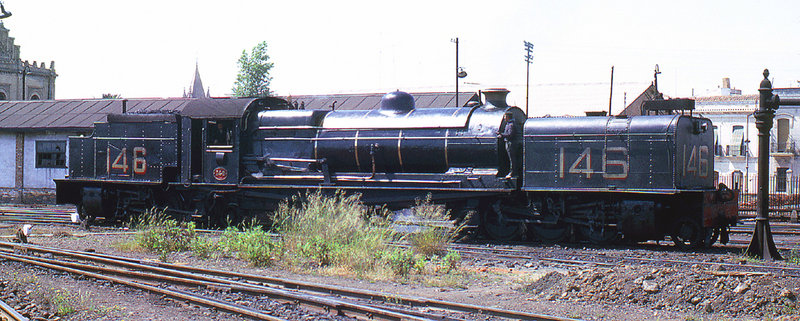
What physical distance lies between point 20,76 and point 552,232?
61175 millimetres

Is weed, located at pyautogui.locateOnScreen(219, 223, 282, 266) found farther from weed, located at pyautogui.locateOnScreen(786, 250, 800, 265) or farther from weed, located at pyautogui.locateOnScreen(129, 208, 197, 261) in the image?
weed, located at pyautogui.locateOnScreen(786, 250, 800, 265)

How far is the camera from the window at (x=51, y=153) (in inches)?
1195

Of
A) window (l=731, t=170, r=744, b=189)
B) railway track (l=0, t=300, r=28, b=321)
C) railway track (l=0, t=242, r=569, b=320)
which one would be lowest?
railway track (l=0, t=300, r=28, b=321)

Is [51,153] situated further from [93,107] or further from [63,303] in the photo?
[63,303]

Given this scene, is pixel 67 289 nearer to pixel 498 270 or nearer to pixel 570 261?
pixel 498 270

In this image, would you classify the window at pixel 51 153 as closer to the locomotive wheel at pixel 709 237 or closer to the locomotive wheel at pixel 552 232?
the locomotive wheel at pixel 552 232

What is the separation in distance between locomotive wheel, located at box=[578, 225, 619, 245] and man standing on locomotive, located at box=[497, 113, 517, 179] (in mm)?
1869

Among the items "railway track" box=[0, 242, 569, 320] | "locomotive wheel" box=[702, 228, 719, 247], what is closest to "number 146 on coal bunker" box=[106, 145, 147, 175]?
"railway track" box=[0, 242, 569, 320]

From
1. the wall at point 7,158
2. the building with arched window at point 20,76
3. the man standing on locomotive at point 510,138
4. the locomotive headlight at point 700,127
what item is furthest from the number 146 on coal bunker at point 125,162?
the building with arched window at point 20,76

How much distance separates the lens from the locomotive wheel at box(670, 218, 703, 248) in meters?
13.8

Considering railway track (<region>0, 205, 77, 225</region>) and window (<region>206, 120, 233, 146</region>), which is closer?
window (<region>206, 120, 233, 146</region>)

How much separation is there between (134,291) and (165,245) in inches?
155

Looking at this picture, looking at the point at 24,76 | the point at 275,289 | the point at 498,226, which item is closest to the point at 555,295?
the point at 275,289

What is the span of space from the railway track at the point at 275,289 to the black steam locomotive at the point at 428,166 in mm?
5032
